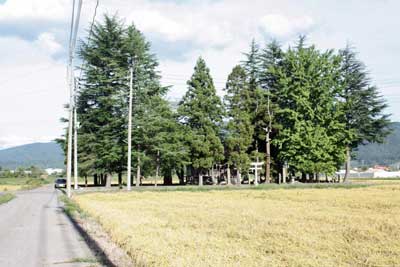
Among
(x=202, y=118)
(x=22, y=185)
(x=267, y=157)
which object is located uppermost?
(x=202, y=118)

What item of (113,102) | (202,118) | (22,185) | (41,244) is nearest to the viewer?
(41,244)

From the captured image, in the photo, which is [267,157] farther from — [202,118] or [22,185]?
[22,185]

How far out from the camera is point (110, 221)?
17.3 meters

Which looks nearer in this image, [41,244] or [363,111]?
[41,244]

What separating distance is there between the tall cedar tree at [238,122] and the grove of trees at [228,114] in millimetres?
107

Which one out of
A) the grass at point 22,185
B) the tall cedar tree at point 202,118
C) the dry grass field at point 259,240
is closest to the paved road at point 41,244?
the dry grass field at point 259,240

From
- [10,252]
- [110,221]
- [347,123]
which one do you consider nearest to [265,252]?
[10,252]

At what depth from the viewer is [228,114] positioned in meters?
55.5

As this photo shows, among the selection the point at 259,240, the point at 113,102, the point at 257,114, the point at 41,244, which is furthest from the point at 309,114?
the point at 41,244

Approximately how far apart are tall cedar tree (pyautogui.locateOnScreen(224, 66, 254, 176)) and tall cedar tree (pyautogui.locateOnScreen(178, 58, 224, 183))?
1.12 metres

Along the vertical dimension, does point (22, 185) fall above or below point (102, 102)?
below

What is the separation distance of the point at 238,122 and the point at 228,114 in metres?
1.40

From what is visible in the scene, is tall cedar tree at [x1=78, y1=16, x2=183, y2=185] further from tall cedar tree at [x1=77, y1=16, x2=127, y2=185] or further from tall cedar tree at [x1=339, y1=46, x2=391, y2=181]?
tall cedar tree at [x1=339, y1=46, x2=391, y2=181]

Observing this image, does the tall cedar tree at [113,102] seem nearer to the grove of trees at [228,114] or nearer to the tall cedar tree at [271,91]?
the grove of trees at [228,114]
